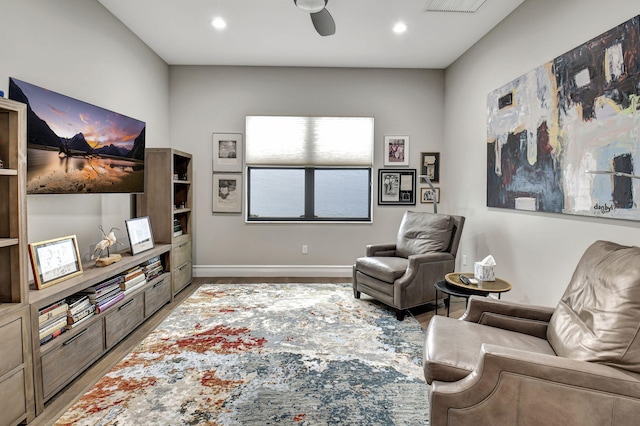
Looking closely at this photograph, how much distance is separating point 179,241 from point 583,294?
148 inches

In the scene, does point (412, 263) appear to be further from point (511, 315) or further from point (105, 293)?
point (105, 293)

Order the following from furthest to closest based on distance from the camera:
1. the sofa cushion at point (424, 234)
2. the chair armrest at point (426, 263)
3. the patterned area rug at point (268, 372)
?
the sofa cushion at point (424, 234) < the chair armrest at point (426, 263) < the patterned area rug at point (268, 372)

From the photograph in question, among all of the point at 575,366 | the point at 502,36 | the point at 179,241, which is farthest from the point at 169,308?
the point at 502,36

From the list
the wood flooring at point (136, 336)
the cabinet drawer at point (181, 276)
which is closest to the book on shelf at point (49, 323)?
the wood flooring at point (136, 336)

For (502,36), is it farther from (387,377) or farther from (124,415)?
(124,415)

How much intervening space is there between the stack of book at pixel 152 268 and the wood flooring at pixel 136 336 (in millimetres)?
367

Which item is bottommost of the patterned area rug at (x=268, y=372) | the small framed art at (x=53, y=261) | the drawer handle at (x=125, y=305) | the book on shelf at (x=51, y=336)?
the patterned area rug at (x=268, y=372)

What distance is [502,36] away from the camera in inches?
138

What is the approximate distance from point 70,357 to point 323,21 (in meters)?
2.87

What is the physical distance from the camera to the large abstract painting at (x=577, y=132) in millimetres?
2098

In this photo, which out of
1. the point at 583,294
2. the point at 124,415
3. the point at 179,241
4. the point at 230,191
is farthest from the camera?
the point at 230,191

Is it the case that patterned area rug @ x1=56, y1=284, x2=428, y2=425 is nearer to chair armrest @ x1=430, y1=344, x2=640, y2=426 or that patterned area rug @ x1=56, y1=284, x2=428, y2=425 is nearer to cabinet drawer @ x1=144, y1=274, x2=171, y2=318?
cabinet drawer @ x1=144, y1=274, x2=171, y2=318

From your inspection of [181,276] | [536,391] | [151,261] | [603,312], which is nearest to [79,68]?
[151,261]

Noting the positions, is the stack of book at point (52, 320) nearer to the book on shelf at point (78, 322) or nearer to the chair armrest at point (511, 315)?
the book on shelf at point (78, 322)
